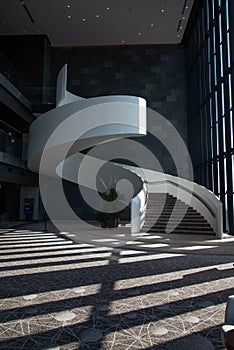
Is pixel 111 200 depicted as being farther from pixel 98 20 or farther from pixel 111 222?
pixel 98 20

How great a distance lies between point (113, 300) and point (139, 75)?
16.5 m

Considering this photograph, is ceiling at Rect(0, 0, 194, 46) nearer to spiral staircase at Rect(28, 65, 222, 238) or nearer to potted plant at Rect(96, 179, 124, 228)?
spiral staircase at Rect(28, 65, 222, 238)

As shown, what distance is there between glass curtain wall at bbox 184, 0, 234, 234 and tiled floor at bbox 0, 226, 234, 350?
565 centimetres

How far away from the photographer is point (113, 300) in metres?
3.87

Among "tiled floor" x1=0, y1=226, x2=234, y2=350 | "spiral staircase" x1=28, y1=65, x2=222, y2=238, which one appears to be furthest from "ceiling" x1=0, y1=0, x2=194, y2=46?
"tiled floor" x1=0, y1=226, x2=234, y2=350

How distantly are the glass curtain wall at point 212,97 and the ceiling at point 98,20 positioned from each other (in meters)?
1.15

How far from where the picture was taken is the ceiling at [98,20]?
49.7 ft

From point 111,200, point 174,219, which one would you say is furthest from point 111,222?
point 174,219

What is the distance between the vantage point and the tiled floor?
109 inches

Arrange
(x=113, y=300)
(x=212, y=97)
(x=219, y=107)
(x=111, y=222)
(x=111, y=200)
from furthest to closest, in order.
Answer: (x=212, y=97)
(x=219, y=107)
(x=111, y=222)
(x=111, y=200)
(x=113, y=300)

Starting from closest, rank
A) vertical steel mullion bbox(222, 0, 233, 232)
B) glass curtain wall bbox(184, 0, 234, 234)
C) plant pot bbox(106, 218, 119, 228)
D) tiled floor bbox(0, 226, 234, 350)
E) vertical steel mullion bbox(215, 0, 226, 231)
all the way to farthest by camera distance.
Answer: tiled floor bbox(0, 226, 234, 350) → vertical steel mullion bbox(222, 0, 233, 232) → glass curtain wall bbox(184, 0, 234, 234) → vertical steel mullion bbox(215, 0, 226, 231) → plant pot bbox(106, 218, 119, 228)

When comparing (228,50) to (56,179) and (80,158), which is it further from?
(56,179)

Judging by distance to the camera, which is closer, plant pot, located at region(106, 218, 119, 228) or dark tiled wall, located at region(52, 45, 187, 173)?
plant pot, located at region(106, 218, 119, 228)

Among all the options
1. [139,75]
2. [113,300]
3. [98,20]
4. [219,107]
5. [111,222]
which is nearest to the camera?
[113,300]
